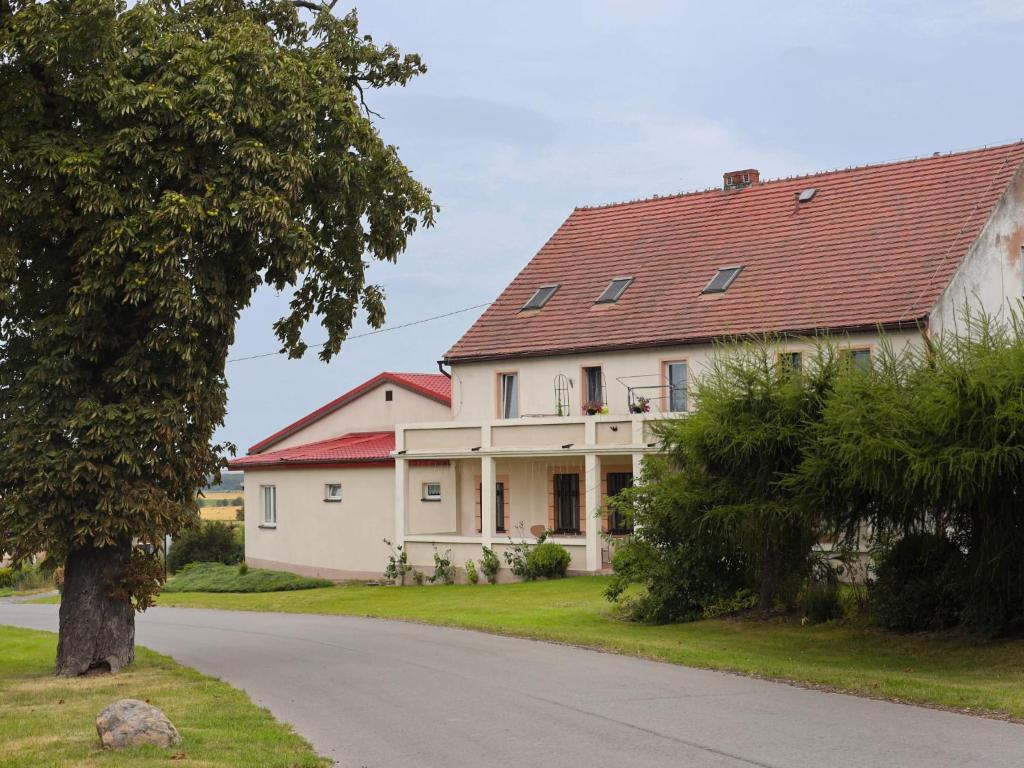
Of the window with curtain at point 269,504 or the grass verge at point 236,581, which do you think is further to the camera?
the window with curtain at point 269,504

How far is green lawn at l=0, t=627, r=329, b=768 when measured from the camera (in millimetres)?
11148

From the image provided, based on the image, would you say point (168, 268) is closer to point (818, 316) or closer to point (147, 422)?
point (147, 422)

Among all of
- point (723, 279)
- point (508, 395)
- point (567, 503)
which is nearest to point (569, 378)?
point (508, 395)

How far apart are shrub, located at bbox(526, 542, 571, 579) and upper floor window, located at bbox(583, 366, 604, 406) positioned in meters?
4.19

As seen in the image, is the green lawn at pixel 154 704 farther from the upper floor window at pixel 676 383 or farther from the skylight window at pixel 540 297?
the skylight window at pixel 540 297

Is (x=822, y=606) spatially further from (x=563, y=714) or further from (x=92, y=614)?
(x=92, y=614)

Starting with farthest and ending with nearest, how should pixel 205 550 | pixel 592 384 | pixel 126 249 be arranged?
1. pixel 205 550
2. pixel 592 384
3. pixel 126 249

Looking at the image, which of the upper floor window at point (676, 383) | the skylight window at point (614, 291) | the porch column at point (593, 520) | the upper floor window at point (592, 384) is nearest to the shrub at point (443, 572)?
the porch column at point (593, 520)

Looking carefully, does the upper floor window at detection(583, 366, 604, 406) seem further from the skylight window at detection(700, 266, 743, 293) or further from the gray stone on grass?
the gray stone on grass

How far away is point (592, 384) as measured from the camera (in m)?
35.9

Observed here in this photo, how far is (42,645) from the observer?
23.6 m

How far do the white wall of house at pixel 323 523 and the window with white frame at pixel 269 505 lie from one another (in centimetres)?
19

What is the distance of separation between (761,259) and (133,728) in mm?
26359

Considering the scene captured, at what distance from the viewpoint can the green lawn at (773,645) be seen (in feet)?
48.9
